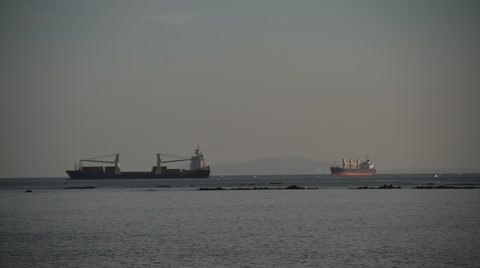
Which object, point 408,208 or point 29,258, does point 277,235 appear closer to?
point 29,258

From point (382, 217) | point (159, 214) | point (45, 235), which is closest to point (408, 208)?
point (382, 217)

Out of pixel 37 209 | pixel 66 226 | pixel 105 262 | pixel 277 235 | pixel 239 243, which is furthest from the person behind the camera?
pixel 37 209

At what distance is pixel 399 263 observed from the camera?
114 ft

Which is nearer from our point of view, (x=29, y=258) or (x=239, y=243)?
(x=29, y=258)

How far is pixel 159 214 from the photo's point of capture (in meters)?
69.7

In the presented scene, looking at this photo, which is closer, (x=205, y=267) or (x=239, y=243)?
(x=205, y=267)

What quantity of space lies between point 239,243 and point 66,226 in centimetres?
2040

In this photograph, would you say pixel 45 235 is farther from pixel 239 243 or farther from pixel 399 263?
pixel 399 263

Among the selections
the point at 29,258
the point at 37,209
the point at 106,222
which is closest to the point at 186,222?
the point at 106,222

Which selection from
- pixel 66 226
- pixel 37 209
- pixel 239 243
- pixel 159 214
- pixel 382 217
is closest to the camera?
pixel 239 243

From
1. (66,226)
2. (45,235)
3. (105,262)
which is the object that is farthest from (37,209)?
(105,262)

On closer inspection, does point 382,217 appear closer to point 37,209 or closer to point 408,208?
point 408,208

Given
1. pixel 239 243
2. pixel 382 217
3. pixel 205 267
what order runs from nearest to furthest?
1. pixel 205 267
2. pixel 239 243
3. pixel 382 217

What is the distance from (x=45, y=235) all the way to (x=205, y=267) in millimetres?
20390
